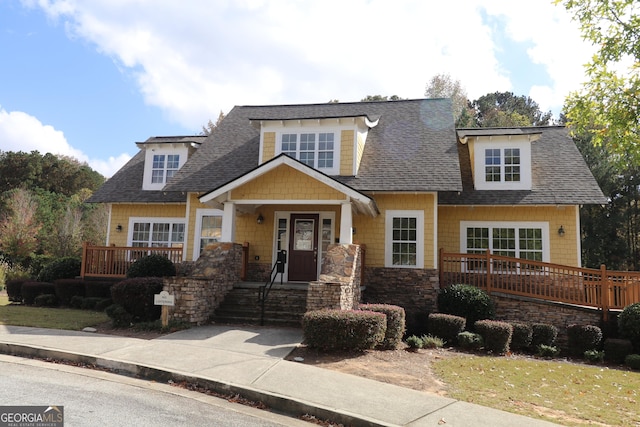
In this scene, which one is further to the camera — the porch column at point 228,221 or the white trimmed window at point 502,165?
the white trimmed window at point 502,165

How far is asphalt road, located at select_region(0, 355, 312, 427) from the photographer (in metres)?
5.19

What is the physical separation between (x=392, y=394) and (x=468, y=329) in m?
6.63

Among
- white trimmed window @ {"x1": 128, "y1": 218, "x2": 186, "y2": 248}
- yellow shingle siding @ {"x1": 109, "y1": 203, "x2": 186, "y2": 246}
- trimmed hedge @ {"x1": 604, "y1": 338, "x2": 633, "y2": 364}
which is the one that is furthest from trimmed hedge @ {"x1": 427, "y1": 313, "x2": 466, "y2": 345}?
yellow shingle siding @ {"x1": 109, "y1": 203, "x2": 186, "y2": 246}

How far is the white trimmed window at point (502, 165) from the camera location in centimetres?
1591

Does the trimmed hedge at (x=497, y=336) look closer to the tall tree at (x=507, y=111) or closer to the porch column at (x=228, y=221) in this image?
the porch column at (x=228, y=221)

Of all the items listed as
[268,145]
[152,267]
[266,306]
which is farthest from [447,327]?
[152,267]

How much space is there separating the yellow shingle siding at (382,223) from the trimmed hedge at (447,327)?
3.18 metres

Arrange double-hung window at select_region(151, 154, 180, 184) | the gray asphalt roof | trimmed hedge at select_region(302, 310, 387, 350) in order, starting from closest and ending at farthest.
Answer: trimmed hedge at select_region(302, 310, 387, 350) < the gray asphalt roof < double-hung window at select_region(151, 154, 180, 184)

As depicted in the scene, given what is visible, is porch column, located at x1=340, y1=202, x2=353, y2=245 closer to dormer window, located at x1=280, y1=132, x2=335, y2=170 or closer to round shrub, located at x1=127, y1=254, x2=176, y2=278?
dormer window, located at x1=280, y1=132, x2=335, y2=170

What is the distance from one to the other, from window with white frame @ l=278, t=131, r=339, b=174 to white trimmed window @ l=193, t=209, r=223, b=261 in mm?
3465

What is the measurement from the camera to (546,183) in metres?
15.8

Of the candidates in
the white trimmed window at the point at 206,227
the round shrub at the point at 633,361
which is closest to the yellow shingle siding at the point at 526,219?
the round shrub at the point at 633,361

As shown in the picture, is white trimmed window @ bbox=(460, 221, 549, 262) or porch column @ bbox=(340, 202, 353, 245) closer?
porch column @ bbox=(340, 202, 353, 245)

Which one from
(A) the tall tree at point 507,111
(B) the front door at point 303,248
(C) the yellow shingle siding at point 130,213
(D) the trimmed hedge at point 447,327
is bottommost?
(D) the trimmed hedge at point 447,327
